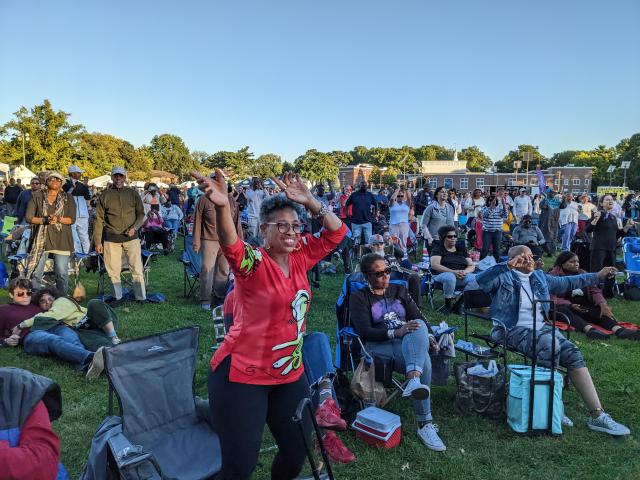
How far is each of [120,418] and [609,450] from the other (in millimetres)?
3485

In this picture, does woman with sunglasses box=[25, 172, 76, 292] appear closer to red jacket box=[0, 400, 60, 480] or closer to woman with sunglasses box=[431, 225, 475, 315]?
woman with sunglasses box=[431, 225, 475, 315]

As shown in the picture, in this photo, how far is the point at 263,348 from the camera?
7.16 feet

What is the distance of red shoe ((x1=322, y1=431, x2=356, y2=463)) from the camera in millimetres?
3398

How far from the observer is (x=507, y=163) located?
11206 cm

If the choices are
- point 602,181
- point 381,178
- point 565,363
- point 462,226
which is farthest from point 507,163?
point 565,363

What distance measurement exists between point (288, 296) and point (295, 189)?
22.7 inches

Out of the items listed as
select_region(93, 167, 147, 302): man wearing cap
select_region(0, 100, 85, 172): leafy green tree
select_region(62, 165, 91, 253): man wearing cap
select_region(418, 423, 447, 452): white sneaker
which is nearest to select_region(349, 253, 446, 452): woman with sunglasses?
select_region(418, 423, 447, 452): white sneaker

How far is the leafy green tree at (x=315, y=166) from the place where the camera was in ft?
228

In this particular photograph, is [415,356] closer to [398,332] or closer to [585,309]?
[398,332]

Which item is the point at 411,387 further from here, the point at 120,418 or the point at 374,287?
the point at 120,418

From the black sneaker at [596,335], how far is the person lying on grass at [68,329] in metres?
5.78

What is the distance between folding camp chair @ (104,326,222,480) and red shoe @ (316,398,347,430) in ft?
2.26

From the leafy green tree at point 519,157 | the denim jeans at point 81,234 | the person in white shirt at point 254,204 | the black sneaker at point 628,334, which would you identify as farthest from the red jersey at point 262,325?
the leafy green tree at point 519,157

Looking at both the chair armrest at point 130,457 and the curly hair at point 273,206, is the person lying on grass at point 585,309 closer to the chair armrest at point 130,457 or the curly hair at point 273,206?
the curly hair at point 273,206
